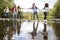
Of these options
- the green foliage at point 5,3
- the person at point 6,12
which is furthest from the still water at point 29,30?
the green foliage at point 5,3

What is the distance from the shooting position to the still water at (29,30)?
2.97 m

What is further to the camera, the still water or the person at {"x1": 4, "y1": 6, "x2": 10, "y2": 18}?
the person at {"x1": 4, "y1": 6, "x2": 10, "y2": 18}

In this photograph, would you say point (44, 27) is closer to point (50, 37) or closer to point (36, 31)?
point (36, 31)

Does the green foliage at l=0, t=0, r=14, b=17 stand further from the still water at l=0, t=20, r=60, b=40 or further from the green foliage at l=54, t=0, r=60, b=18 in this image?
the green foliage at l=54, t=0, r=60, b=18

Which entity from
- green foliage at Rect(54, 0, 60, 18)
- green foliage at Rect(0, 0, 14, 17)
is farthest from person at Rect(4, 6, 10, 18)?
green foliage at Rect(54, 0, 60, 18)

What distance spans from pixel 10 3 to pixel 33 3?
452 millimetres

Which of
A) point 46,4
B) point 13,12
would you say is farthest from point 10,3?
point 46,4

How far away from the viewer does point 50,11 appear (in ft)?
13.0

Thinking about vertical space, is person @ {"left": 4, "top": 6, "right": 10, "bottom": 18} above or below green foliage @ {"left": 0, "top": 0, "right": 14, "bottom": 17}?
below

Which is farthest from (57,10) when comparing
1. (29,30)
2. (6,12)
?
(6,12)

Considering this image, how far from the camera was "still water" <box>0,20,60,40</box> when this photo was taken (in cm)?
297

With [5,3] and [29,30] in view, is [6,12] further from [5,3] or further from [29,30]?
[29,30]

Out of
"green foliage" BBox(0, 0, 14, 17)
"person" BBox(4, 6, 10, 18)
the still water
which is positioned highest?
"green foliage" BBox(0, 0, 14, 17)

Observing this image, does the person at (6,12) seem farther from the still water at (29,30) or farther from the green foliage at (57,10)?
the green foliage at (57,10)
